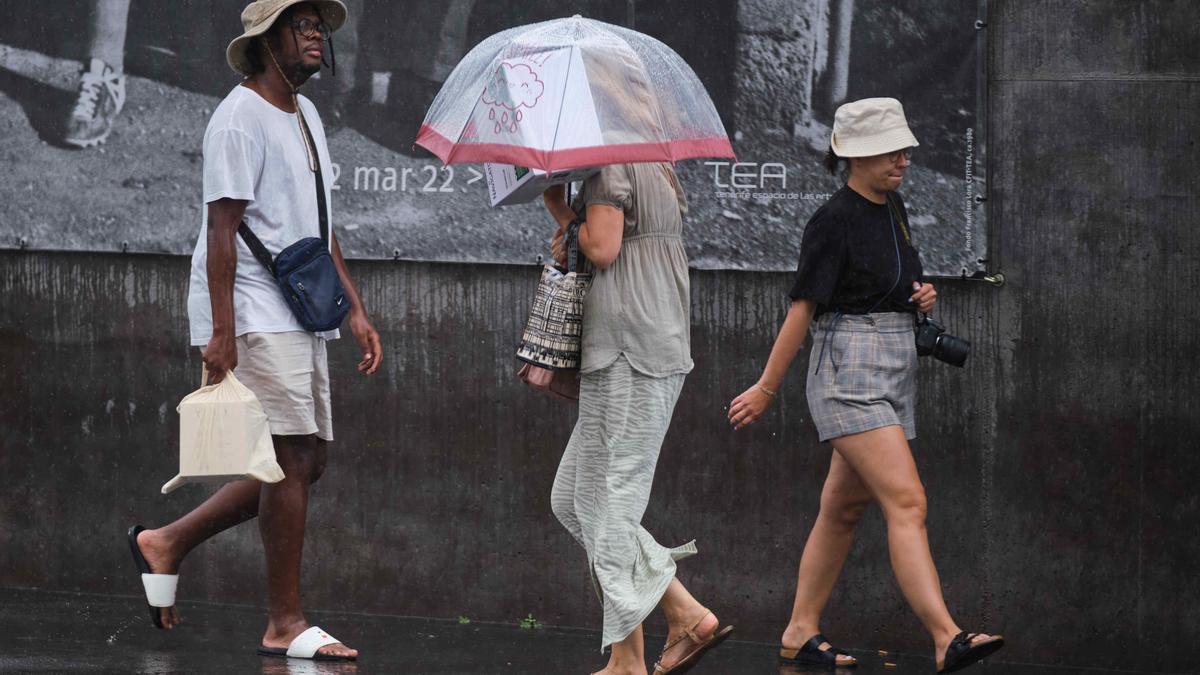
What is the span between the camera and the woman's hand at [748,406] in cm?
535

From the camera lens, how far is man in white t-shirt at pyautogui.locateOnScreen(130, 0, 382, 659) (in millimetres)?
5305

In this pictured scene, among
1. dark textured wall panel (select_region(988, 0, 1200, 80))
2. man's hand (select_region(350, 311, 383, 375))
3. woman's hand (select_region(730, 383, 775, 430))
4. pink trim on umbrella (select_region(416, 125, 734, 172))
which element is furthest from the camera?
dark textured wall panel (select_region(988, 0, 1200, 80))

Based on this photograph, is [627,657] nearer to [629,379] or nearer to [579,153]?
[629,379]

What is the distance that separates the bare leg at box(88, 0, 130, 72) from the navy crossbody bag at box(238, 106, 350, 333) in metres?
2.19

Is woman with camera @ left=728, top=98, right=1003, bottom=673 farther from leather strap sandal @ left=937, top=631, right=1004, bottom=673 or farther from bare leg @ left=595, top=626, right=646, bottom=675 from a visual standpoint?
bare leg @ left=595, top=626, right=646, bottom=675

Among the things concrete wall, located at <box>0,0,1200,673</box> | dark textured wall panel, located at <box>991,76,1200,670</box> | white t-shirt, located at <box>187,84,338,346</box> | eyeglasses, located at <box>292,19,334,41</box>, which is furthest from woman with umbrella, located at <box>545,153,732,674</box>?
dark textured wall panel, located at <box>991,76,1200,670</box>

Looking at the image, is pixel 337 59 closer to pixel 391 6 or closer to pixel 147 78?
pixel 391 6

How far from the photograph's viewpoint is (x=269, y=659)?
Answer: 5617mm

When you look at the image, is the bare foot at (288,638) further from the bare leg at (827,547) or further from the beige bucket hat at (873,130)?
the beige bucket hat at (873,130)

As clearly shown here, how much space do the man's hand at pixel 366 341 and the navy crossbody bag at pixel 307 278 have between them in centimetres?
24

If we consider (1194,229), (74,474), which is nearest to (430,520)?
(74,474)

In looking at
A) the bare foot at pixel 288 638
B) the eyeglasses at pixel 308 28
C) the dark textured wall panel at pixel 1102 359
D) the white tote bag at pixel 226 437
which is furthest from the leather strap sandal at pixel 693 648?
the eyeglasses at pixel 308 28

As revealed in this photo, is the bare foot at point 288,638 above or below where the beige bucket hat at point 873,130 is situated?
below

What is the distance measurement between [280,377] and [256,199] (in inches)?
23.4
